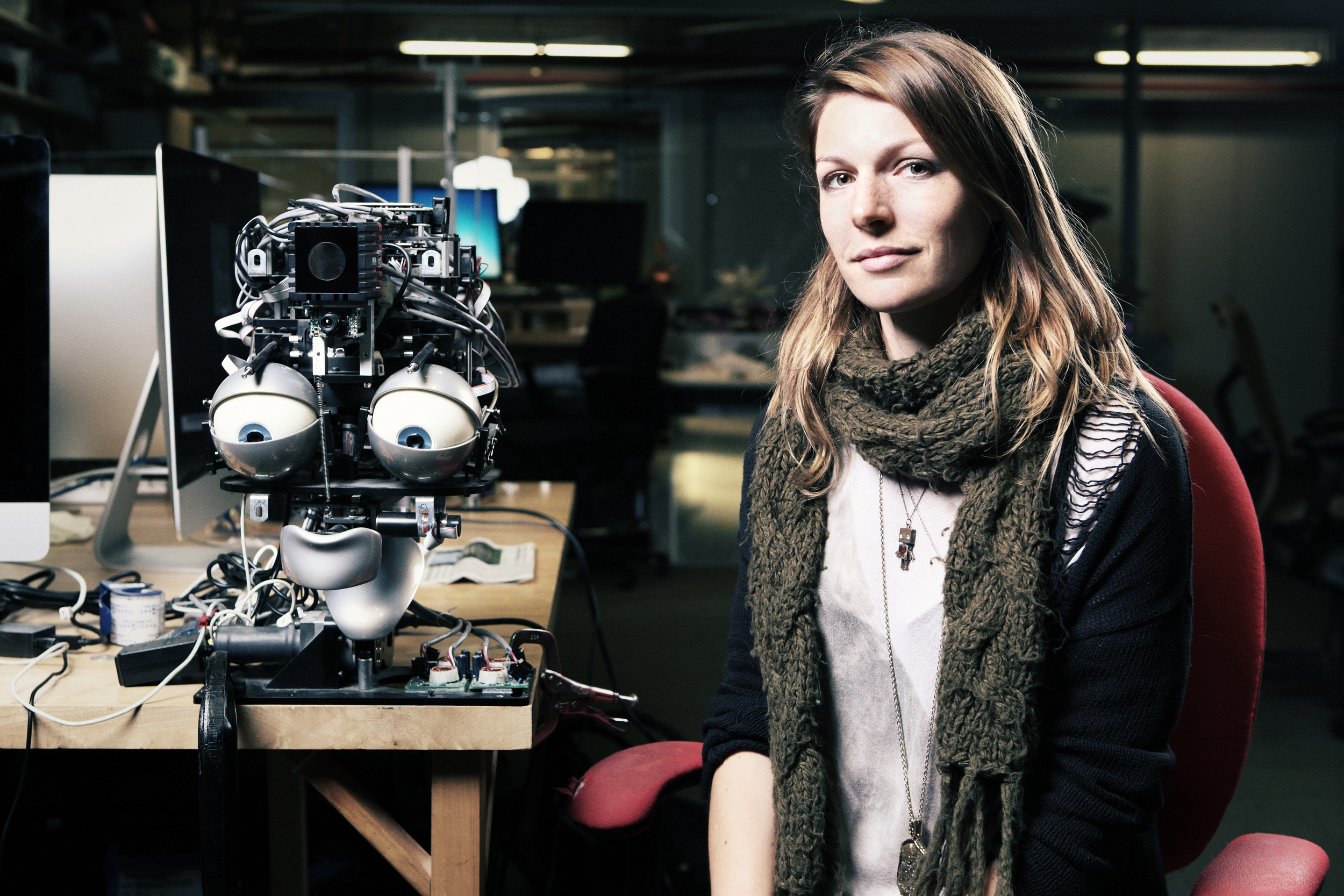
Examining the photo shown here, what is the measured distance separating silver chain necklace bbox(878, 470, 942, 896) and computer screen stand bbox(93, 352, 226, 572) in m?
1.08

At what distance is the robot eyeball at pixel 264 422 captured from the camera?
3.17 ft

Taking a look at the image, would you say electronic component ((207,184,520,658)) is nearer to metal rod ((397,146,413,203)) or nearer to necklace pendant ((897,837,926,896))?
necklace pendant ((897,837,926,896))

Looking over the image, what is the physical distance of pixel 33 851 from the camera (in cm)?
167

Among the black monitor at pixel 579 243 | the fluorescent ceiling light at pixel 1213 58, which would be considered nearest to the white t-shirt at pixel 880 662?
the black monitor at pixel 579 243

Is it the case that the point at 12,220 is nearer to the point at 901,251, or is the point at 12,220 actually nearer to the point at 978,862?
the point at 901,251

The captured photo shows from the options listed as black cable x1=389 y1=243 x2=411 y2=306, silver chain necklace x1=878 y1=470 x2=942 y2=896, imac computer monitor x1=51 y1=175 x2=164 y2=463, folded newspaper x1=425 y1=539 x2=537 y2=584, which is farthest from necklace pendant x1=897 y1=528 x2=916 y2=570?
imac computer monitor x1=51 y1=175 x2=164 y2=463

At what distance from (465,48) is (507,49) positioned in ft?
0.79

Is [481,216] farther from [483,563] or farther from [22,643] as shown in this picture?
[22,643]

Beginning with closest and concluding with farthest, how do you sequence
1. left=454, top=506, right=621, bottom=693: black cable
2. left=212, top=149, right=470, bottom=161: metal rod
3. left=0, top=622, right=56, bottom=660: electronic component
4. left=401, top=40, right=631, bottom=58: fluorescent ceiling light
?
left=0, top=622, right=56, bottom=660: electronic component < left=454, top=506, right=621, bottom=693: black cable < left=212, top=149, right=470, bottom=161: metal rod < left=401, top=40, right=631, bottom=58: fluorescent ceiling light

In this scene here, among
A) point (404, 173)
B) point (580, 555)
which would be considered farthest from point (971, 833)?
point (404, 173)

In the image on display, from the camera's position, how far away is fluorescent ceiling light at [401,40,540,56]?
5551 mm

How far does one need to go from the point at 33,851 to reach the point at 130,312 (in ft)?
2.92

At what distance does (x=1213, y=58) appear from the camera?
5688 mm

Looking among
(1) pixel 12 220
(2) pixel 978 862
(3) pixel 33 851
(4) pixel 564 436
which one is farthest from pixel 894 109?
(4) pixel 564 436
